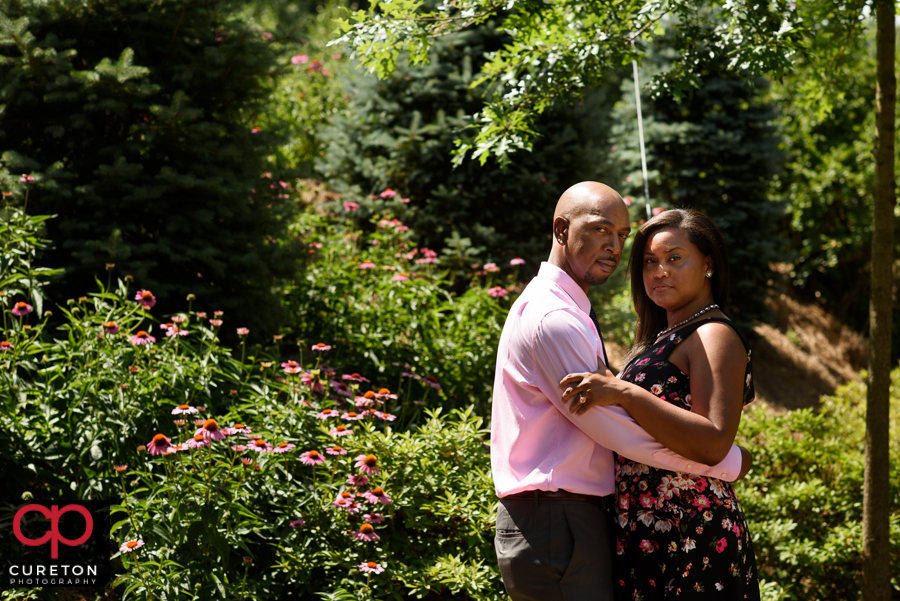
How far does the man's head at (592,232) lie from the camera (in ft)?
6.77

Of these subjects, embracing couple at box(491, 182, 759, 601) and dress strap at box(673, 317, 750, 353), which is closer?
embracing couple at box(491, 182, 759, 601)

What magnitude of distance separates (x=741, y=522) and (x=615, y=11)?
2447 millimetres

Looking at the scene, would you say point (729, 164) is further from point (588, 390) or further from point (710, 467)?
point (588, 390)

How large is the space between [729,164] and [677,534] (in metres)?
7.41

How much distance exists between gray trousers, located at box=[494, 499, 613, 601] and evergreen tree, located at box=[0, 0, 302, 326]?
9.46 ft

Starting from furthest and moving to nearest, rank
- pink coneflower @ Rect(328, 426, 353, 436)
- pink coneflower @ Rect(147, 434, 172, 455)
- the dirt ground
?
the dirt ground < pink coneflower @ Rect(328, 426, 353, 436) < pink coneflower @ Rect(147, 434, 172, 455)

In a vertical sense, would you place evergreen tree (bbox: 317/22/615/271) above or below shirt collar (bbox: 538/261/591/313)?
above

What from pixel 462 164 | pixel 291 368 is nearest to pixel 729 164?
pixel 462 164

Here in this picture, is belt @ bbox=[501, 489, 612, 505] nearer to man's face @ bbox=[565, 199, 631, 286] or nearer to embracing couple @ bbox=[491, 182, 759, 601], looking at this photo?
embracing couple @ bbox=[491, 182, 759, 601]

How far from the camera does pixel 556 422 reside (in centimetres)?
195

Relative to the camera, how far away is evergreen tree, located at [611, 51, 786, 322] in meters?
8.21

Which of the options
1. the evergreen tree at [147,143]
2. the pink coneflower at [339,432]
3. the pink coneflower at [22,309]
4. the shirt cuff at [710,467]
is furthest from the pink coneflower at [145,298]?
the shirt cuff at [710,467]

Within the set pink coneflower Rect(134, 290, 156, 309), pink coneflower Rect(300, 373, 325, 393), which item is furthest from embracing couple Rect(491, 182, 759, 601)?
pink coneflower Rect(134, 290, 156, 309)

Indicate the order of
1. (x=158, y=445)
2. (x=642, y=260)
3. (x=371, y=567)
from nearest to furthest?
(x=642, y=260) < (x=158, y=445) < (x=371, y=567)
